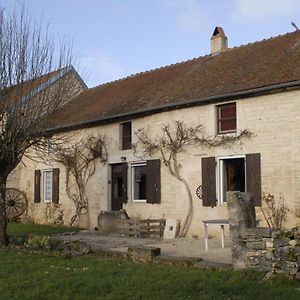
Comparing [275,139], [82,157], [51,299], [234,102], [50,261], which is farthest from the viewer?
[82,157]

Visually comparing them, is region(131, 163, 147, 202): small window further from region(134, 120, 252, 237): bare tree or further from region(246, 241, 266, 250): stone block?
region(246, 241, 266, 250): stone block

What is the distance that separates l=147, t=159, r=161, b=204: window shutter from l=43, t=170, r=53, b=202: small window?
666 centimetres

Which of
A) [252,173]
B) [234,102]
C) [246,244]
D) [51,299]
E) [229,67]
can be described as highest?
[229,67]

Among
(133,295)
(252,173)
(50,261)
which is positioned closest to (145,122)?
(252,173)

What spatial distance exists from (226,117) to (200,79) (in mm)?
2682

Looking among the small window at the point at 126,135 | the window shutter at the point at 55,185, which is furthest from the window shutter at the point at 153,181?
the window shutter at the point at 55,185

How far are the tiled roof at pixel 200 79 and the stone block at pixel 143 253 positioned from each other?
18.9ft

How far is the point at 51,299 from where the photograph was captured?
22.8ft

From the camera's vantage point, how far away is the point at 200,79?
56.3 feet

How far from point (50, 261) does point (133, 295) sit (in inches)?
134

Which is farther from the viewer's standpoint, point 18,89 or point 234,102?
point 234,102

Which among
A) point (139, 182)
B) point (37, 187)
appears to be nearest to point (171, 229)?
point (139, 182)

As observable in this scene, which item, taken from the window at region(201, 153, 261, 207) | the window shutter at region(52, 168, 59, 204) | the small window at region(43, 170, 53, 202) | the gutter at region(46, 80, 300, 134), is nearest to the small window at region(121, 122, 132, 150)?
the gutter at region(46, 80, 300, 134)

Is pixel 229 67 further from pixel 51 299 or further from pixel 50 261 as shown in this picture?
pixel 51 299
